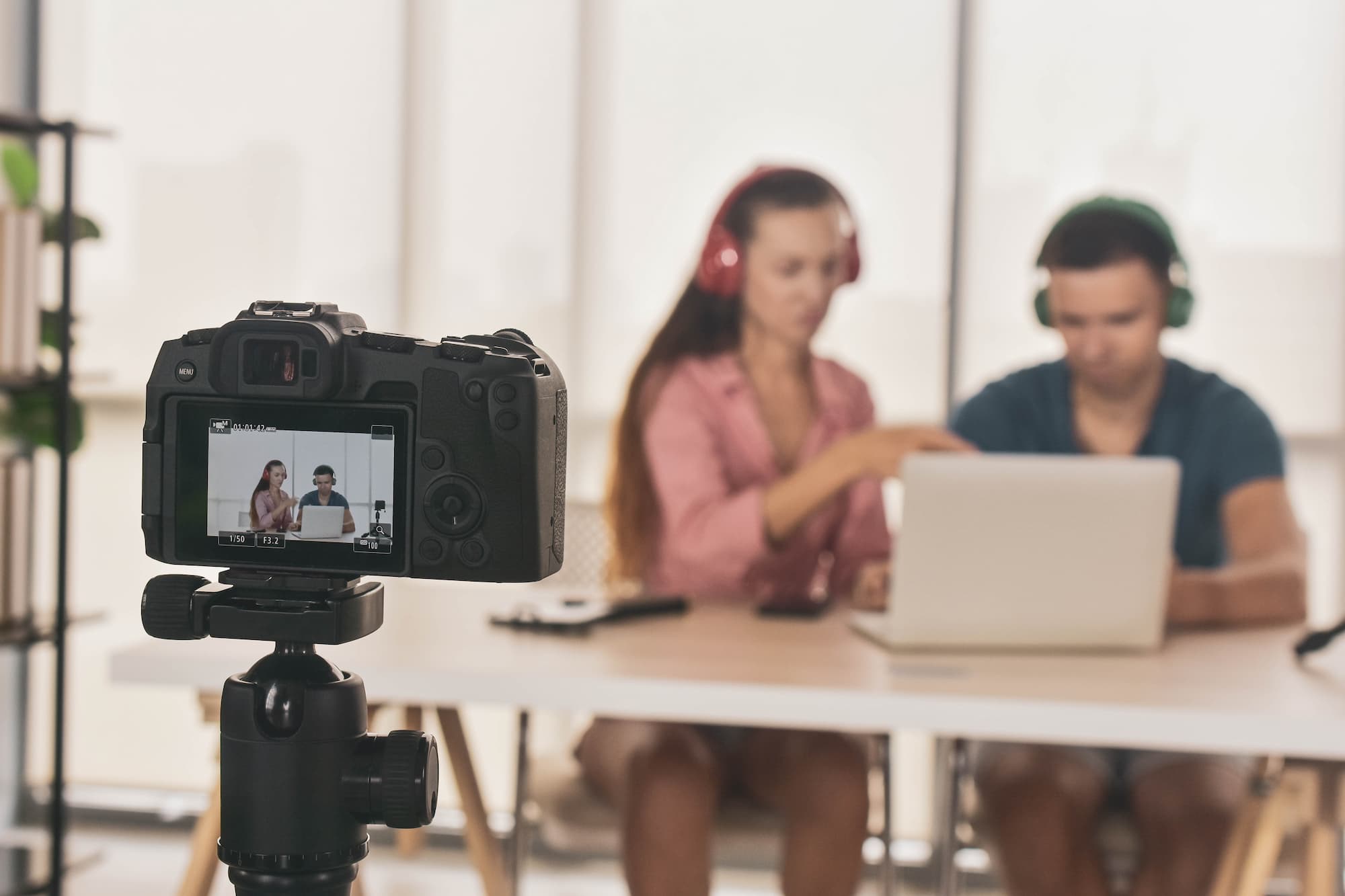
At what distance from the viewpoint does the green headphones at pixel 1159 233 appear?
229 centimetres

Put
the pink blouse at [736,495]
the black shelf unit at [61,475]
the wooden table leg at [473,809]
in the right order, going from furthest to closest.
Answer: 1. the black shelf unit at [61,475]
2. the pink blouse at [736,495]
3. the wooden table leg at [473,809]

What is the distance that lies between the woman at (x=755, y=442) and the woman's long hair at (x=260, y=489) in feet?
4.01

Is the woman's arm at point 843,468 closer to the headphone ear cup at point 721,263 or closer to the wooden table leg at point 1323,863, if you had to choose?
the headphone ear cup at point 721,263

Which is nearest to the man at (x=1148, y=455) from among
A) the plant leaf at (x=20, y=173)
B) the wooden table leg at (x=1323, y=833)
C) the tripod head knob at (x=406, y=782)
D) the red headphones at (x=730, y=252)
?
the wooden table leg at (x=1323, y=833)

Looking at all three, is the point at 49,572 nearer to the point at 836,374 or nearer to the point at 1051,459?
the point at 836,374

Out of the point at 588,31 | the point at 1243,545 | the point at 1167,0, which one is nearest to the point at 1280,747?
the point at 1243,545

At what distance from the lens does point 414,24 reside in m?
3.22

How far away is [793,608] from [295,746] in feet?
4.48

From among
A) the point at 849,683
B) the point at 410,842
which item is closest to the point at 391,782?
the point at 849,683

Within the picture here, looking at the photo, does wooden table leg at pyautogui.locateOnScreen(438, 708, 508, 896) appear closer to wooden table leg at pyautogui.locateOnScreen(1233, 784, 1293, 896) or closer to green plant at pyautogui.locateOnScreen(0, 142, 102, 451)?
wooden table leg at pyautogui.locateOnScreen(1233, 784, 1293, 896)

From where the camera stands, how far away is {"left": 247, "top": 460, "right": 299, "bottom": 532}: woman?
2.60 ft

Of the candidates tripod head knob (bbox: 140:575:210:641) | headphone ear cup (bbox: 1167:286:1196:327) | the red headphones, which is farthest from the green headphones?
tripod head knob (bbox: 140:575:210:641)

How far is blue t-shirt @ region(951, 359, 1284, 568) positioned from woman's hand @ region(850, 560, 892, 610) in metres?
0.39

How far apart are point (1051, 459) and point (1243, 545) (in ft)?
2.07
